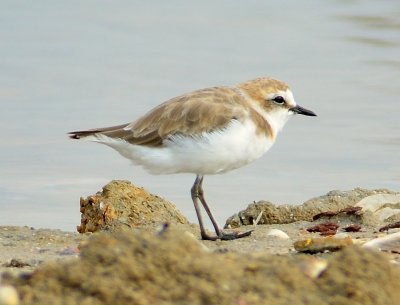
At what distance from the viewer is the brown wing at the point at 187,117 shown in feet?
26.0

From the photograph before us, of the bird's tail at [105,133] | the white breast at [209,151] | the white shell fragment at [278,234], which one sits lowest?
the white shell fragment at [278,234]

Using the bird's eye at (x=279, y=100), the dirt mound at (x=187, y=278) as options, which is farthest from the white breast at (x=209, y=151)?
the dirt mound at (x=187, y=278)

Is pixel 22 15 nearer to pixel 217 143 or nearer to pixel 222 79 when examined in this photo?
pixel 222 79

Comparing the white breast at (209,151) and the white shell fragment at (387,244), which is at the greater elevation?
the white breast at (209,151)

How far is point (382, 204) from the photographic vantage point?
8.59m

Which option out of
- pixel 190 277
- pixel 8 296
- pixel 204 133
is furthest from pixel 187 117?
pixel 8 296

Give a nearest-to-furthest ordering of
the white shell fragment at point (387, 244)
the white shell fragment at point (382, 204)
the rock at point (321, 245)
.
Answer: the rock at point (321, 245), the white shell fragment at point (387, 244), the white shell fragment at point (382, 204)

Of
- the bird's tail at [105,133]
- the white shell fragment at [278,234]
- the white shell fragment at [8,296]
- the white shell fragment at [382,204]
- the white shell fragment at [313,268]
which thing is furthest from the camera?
the white shell fragment at [382,204]

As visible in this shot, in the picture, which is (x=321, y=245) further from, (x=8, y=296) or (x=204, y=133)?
(x=8, y=296)

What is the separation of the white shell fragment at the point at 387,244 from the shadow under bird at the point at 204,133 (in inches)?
54.5

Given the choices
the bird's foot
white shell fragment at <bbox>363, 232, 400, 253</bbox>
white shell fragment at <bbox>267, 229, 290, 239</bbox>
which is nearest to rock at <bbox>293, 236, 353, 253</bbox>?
white shell fragment at <bbox>363, 232, 400, 253</bbox>

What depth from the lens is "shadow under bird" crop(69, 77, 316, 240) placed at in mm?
7871

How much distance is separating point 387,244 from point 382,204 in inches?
84.5

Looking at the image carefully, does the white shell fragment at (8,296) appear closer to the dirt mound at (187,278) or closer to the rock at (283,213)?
the dirt mound at (187,278)
